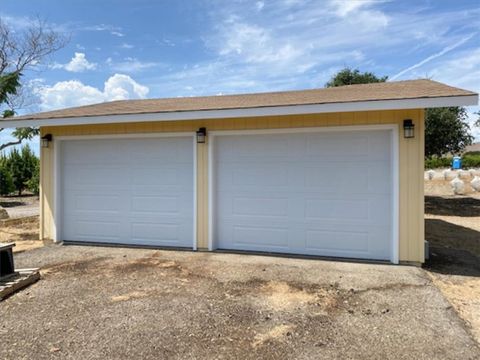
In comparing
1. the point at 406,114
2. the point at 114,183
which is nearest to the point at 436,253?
the point at 406,114

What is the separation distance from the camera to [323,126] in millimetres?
5676

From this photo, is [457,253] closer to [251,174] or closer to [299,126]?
[299,126]

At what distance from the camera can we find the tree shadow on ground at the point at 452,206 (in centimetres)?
1144

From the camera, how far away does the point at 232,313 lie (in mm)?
3584

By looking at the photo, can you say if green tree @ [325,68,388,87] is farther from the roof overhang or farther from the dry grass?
the dry grass

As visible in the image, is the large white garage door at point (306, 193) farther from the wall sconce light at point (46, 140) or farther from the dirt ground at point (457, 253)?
the wall sconce light at point (46, 140)

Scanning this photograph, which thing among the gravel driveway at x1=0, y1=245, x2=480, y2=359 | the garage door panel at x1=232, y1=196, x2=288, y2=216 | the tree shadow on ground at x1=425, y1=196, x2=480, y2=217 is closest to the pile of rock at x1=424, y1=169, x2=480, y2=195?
the tree shadow on ground at x1=425, y1=196, x2=480, y2=217

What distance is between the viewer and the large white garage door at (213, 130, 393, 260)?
5.53 meters

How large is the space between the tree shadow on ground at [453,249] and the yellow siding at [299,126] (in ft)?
1.84

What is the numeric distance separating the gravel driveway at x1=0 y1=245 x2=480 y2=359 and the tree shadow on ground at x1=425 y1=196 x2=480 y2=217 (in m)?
7.75

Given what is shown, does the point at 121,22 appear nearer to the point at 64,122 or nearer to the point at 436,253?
the point at 64,122

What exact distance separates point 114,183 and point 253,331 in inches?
180

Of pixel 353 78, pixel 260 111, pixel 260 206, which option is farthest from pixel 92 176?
pixel 353 78

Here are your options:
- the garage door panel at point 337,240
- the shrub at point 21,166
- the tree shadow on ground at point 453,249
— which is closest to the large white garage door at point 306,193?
the garage door panel at point 337,240
